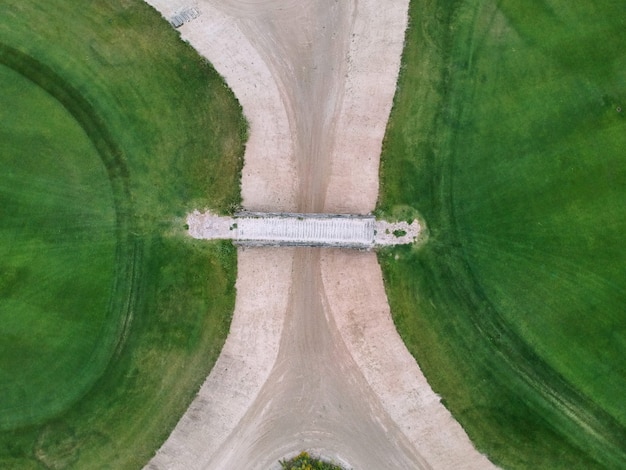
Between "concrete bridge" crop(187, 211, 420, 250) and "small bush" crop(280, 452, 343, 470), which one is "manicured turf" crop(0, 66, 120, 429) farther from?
"small bush" crop(280, 452, 343, 470)

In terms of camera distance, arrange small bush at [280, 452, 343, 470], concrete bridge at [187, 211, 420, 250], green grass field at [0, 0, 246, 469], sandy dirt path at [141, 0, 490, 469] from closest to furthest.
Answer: small bush at [280, 452, 343, 470]
concrete bridge at [187, 211, 420, 250]
sandy dirt path at [141, 0, 490, 469]
green grass field at [0, 0, 246, 469]

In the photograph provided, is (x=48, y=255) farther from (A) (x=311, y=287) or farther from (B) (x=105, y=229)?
(A) (x=311, y=287)

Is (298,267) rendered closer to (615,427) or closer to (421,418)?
(421,418)

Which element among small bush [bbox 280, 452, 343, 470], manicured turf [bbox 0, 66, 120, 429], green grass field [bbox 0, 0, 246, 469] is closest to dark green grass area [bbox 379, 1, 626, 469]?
small bush [bbox 280, 452, 343, 470]

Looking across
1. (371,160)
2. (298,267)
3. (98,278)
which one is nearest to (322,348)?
(298,267)

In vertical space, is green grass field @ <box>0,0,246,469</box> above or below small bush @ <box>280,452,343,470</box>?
above

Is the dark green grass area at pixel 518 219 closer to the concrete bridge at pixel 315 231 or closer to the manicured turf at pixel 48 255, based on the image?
the concrete bridge at pixel 315 231
